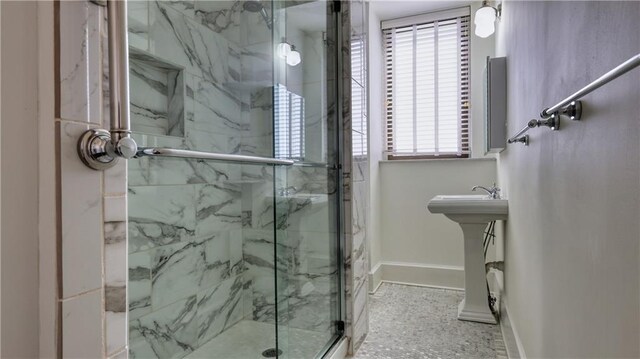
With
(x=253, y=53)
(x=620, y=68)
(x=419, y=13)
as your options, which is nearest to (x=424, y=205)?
(x=419, y=13)

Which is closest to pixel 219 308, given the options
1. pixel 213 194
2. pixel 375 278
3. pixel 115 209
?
pixel 213 194

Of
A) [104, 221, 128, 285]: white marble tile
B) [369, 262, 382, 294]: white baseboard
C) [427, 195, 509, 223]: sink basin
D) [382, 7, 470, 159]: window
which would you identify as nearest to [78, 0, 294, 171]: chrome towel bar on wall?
[104, 221, 128, 285]: white marble tile

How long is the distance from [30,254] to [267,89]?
67.9 inches

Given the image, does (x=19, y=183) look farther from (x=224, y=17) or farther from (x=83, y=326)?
(x=224, y=17)

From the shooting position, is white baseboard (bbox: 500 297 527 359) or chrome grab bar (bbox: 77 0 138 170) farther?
white baseboard (bbox: 500 297 527 359)

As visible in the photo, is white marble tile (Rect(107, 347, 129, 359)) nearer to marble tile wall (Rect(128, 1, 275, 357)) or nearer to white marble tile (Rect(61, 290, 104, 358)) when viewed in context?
white marble tile (Rect(61, 290, 104, 358))

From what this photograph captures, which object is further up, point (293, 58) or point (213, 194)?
point (293, 58)

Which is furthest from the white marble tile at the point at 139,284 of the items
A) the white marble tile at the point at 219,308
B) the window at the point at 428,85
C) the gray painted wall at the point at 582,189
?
the window at the point at 428,85

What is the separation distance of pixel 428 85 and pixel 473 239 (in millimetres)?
1447

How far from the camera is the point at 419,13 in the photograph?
10.5ft

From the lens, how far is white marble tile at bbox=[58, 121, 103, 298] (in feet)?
1.92

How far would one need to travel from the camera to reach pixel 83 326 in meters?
0.61

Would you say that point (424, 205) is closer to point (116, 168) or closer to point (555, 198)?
point (555, 198)

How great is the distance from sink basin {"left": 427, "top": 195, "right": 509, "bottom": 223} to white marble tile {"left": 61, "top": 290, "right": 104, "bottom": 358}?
6.80 feet
